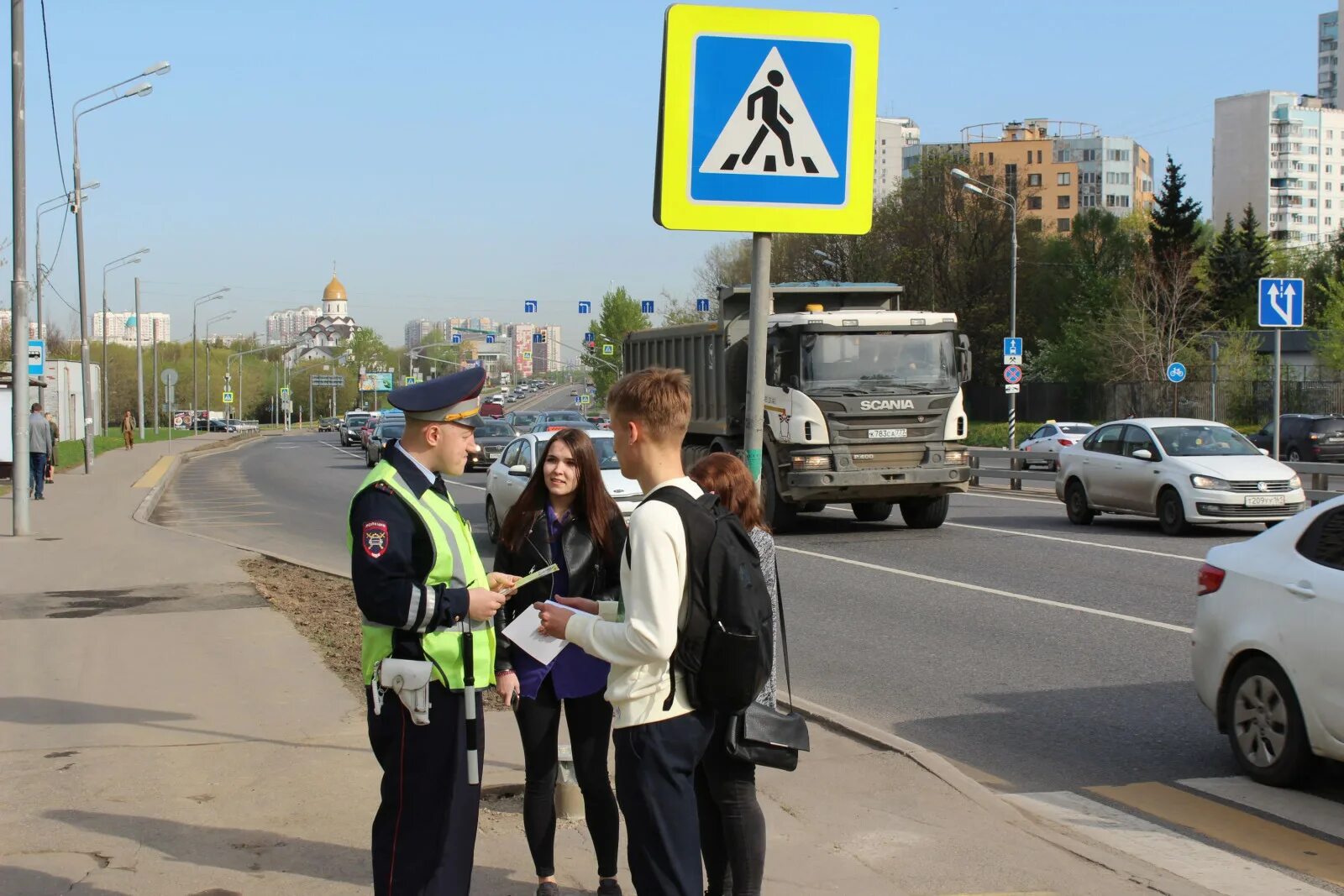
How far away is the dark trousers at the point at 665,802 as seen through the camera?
355 centimetres

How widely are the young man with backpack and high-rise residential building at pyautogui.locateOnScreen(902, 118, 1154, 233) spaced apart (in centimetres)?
10313

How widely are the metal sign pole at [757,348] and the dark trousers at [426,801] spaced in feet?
4.86

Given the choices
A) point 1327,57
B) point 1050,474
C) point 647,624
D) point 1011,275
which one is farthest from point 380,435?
point 1327,57

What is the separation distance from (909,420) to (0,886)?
1455 centimetres

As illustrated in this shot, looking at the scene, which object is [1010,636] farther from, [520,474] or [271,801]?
[520,474]

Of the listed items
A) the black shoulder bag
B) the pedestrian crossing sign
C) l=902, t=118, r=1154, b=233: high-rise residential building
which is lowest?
the black shoulder bag

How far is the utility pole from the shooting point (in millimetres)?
19797

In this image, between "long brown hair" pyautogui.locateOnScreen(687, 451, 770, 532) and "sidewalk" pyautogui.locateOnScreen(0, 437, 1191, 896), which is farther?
"sidewalk" pyautogui.locateOnScreen(0, 437, 1191, 896)

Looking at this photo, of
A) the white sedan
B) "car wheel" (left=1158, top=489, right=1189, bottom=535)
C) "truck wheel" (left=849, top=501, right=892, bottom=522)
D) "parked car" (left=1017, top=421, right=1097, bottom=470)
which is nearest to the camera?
the white sedan

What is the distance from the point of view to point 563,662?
4750 millimetres

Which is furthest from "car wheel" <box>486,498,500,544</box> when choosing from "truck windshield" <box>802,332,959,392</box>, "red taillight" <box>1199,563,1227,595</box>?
"red taillight" <box>1199,563,1227,595</box>

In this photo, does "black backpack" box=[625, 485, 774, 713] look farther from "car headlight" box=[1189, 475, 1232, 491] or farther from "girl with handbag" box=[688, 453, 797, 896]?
"car headlight" box=[1189, 475, 1232, 491]

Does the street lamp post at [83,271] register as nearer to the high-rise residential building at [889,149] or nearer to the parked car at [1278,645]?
the parked car at [1278,645]

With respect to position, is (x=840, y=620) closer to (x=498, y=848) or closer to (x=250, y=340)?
(x=498, y=848)
